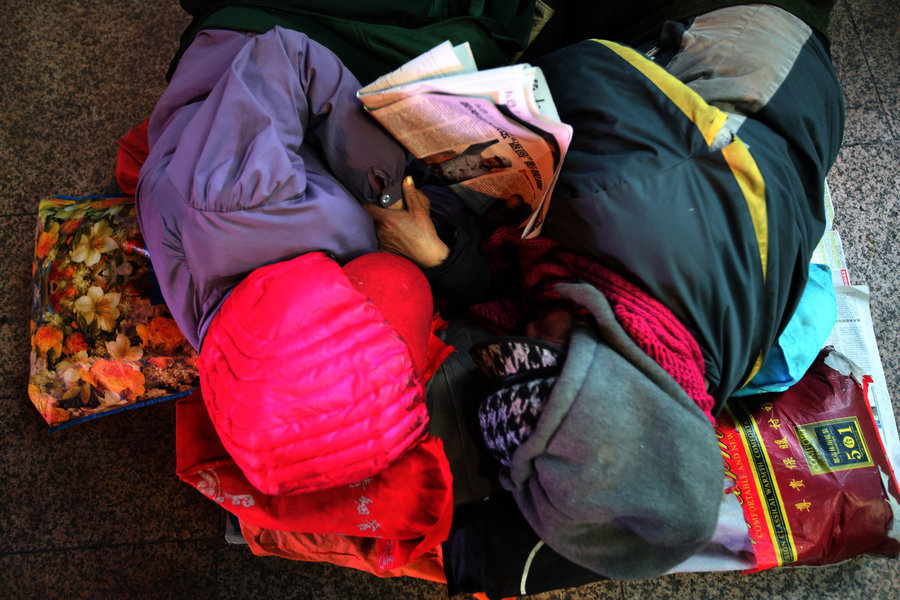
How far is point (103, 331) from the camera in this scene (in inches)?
35.9

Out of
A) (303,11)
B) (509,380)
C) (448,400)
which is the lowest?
(448,400)

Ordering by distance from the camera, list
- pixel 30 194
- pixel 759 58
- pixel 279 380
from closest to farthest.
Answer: pixel 279 380 → pixel 759 58 → pixel 30 194

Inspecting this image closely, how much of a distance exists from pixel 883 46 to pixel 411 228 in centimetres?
120

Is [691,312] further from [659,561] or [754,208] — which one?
[659,561]

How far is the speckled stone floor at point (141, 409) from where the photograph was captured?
1.05m

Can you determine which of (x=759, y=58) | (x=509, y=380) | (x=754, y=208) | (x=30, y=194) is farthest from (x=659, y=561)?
(x=30, y=194)

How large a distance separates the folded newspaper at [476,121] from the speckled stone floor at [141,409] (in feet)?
2.57

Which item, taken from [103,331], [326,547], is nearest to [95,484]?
[103,331]

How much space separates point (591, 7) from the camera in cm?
95

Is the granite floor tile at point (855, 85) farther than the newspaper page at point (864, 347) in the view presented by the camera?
Yes

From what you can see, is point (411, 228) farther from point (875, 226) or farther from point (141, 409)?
point (875, 226)

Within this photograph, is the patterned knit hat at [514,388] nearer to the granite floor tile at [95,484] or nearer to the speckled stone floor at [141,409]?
the speckled stone floor at [141,409]

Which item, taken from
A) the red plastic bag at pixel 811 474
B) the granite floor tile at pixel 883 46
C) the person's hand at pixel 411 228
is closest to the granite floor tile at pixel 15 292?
the person's hand at pixel 411 228

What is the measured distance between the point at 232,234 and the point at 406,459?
32cm
